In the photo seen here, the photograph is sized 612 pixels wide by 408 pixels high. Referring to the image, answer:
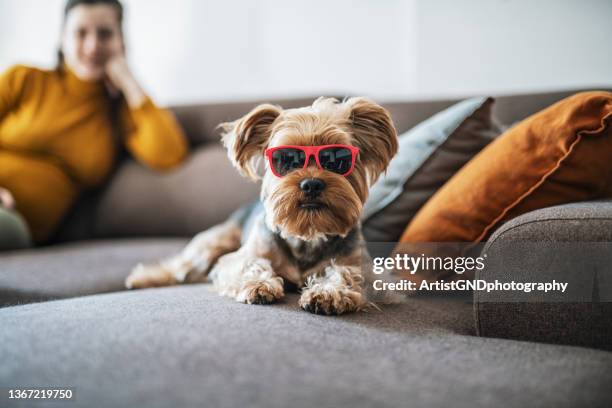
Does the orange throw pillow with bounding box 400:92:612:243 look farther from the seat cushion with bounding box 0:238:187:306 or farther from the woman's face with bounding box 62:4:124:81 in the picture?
the woman's face with bounding box 62:4:124:81

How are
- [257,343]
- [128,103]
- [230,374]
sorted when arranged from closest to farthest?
[230,374], [257,343], [128,103]

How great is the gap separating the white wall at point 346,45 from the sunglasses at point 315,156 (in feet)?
6.24

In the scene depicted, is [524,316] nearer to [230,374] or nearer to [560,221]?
[560,221]

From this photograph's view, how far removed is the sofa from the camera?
0.92 metres

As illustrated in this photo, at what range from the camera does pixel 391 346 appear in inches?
45.1

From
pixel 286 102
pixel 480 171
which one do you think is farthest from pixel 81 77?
pixel 480 171

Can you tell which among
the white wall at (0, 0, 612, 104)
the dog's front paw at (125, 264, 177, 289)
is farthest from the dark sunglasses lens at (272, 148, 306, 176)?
the white wall at (0, 0, 612, 104)

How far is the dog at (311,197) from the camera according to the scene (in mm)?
1573

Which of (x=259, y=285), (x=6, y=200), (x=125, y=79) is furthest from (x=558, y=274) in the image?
(x=125, y=79)

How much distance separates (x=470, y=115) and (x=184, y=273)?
1652 millimetres

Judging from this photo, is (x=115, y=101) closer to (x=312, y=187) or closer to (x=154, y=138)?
(x=154, y=138)

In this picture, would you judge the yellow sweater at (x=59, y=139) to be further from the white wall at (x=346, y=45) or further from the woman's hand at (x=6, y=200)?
the white wall at (x=346, y=45)

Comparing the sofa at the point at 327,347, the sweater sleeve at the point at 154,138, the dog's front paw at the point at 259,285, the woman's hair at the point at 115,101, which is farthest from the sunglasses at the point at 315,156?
the woman's hair at the point at 115,101

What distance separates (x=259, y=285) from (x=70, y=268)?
1167 millimetres
